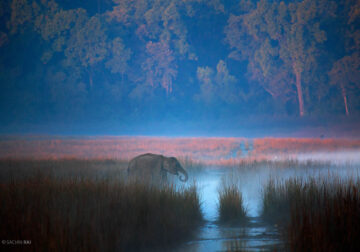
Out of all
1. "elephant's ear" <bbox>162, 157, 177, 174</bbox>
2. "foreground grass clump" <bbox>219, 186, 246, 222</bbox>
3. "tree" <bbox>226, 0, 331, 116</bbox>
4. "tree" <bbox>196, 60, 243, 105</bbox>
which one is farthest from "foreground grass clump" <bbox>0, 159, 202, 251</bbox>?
"tree" <bbox>196, 60, 243, 105</bbox>

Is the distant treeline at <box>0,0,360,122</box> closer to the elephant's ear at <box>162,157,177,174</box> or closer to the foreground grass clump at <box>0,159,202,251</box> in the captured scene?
the elephant's ear at <box>162,157,177,174</box>

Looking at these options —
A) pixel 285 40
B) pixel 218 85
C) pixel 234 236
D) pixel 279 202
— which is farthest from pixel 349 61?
pixel 234 236

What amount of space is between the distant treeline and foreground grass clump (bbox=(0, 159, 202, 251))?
33186 millimetres

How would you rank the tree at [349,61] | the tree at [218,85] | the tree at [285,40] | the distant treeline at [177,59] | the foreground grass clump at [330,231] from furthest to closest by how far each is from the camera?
1. the tree at [218,85]
2. the distant treeline at [177,59]
3. the tree at [285,40]
4. the tree at [349,61]
5. the foreground grass clump at [330,231]

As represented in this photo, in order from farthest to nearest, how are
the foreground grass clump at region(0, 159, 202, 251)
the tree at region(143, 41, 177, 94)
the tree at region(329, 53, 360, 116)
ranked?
the tree at region(143, 41, 177, 94), the tree at region(329, 53, 360, 116), the foreground grass clump at region(0, 159, 202, 251)

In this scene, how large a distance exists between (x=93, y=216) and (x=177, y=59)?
41027mm

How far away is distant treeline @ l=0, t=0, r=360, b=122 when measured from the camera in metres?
38.8

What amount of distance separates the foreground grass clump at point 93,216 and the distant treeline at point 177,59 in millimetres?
33186

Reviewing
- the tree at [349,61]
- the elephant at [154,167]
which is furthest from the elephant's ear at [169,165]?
the tree at [349,61]

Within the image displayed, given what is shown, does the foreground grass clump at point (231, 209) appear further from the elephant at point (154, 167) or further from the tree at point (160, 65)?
the tree at point (160, 65)

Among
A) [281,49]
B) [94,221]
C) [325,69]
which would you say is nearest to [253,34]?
[281,49]

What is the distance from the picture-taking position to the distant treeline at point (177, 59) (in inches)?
1526

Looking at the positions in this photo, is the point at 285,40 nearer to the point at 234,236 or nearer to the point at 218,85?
the point at 218,85

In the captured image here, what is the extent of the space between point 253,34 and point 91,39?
17680 millimetres
